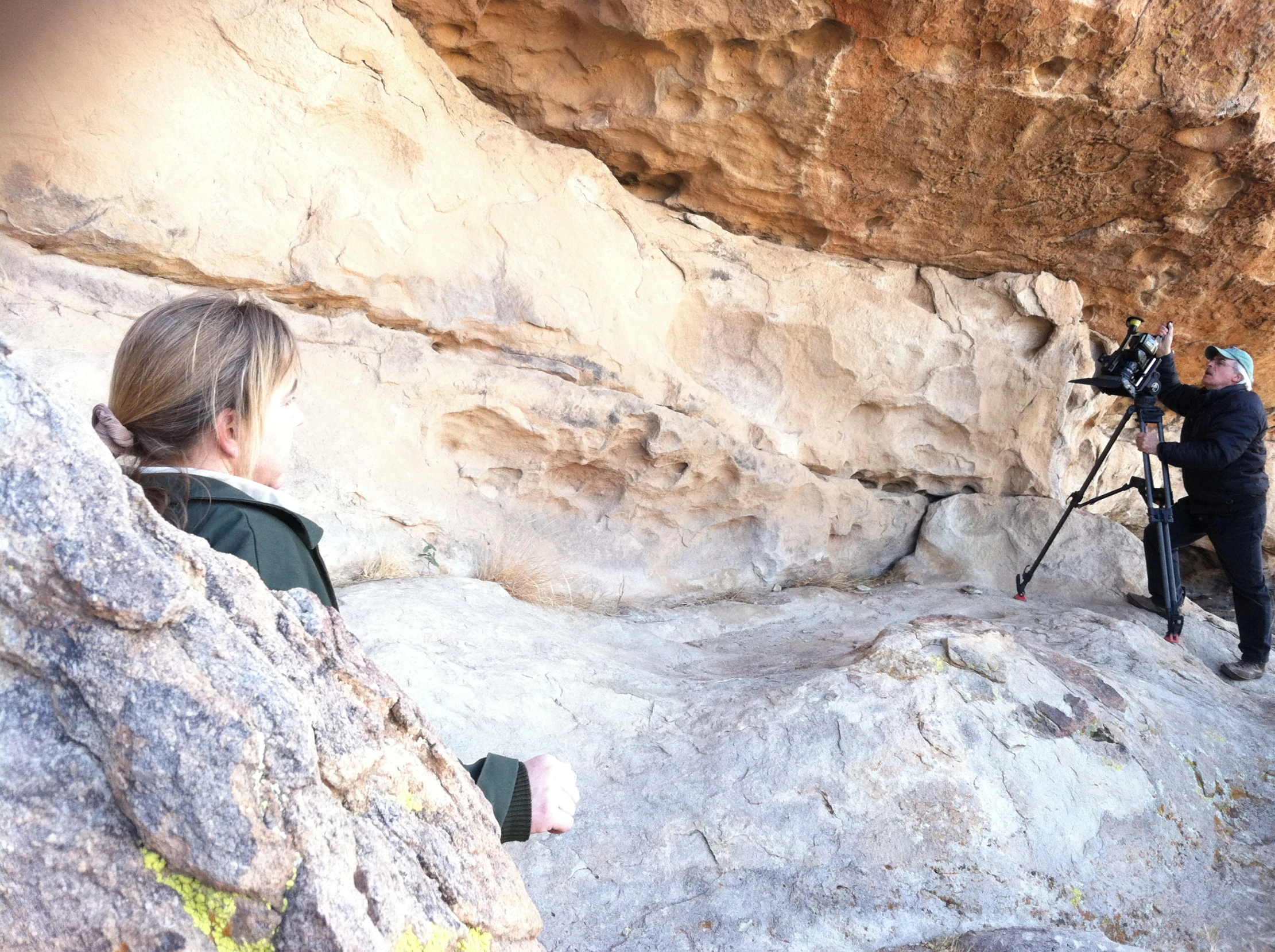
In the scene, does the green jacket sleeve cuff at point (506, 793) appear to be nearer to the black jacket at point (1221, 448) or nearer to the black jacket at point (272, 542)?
the black jacket at point (272, 542)

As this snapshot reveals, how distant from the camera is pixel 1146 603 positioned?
5145mm

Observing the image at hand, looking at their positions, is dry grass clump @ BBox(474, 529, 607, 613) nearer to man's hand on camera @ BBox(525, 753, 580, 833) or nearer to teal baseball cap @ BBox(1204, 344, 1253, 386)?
man's hand on camera @ BBox(525, 753, 580, 833)

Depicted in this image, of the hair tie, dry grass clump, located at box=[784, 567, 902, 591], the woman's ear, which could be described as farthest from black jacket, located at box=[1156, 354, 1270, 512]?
the hair tie

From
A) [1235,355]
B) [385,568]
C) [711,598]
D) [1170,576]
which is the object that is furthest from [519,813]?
[1235,355]

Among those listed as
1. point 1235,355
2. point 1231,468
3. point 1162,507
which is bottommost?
point 1162,507

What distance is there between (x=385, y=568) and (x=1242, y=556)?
14.0ft

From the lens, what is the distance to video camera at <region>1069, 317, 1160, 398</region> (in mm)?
4672

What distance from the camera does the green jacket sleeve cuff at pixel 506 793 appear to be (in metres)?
1.33

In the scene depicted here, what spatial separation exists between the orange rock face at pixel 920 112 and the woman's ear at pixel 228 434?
318 cm

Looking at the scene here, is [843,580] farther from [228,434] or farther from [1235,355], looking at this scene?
[228,434]

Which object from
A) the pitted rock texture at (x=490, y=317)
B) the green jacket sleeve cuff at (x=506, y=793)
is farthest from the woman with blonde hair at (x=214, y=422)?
the pitted rock texture at (x=490, y=317)

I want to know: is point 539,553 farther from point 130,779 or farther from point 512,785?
point 130,779

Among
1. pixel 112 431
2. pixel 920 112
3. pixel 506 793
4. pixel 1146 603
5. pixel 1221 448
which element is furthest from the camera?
pixel 1146 603

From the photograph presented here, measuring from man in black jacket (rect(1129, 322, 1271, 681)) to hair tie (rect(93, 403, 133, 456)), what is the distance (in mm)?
4715
